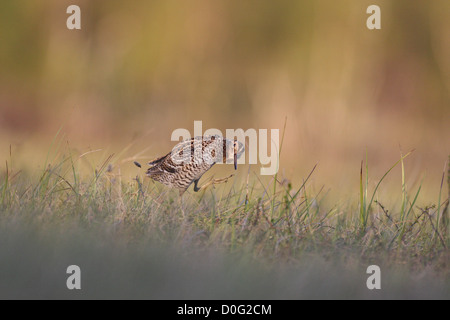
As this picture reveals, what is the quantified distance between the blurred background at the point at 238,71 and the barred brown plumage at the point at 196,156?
2891 millimetres

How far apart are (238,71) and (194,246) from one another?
14.9ft

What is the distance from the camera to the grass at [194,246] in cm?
174

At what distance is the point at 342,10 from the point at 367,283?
4.27 meters

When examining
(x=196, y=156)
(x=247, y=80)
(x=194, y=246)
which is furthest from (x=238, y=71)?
(x=194, y=246)

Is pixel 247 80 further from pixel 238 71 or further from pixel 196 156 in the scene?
pixel 196 156

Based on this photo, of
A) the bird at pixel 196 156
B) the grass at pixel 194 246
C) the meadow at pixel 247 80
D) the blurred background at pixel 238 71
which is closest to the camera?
the grass at pixel 194 246

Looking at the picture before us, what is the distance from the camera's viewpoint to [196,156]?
2434 mm

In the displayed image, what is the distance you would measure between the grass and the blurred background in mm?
2978

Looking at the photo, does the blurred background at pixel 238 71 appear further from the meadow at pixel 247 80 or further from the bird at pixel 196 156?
the bird at pixel 196 156

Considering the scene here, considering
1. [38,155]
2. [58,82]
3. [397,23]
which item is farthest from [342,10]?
[38,155]

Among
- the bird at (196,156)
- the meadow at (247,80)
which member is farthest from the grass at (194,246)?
the meadow at (247,80)

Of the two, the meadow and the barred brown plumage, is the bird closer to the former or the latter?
the barred brown plumage

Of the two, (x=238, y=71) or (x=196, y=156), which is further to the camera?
(x=238, y=71)
